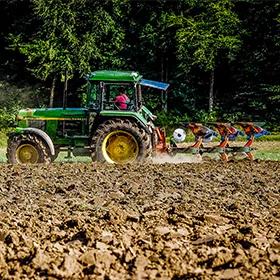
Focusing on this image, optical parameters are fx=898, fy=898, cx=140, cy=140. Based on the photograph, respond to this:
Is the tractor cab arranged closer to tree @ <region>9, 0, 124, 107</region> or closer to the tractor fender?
the tractor fender

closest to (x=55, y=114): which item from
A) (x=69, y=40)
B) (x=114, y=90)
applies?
(x=114, y=90)

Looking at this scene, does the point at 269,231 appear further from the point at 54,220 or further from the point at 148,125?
the point at 148,125

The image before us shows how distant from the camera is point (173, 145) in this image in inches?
750

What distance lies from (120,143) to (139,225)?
356 inches

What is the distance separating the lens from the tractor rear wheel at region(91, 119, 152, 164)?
17.3m

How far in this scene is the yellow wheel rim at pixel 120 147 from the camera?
17.5 m

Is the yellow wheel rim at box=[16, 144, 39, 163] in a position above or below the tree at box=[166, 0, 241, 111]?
below

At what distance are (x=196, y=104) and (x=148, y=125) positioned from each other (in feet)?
67.9

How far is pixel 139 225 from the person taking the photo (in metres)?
8.65

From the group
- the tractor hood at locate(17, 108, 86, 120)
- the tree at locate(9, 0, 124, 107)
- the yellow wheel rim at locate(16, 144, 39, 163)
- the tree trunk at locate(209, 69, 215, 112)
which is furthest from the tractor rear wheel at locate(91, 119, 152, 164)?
the tree trunk at locate(209, 69, 215, 112)

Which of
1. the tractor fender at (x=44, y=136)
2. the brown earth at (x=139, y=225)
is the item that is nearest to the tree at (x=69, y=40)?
the tractor fender at (x=44, y=136)

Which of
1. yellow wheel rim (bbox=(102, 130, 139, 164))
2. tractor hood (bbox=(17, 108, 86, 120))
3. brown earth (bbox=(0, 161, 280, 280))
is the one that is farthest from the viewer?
tractor hood (bbox=(17, 108, 86, 120))

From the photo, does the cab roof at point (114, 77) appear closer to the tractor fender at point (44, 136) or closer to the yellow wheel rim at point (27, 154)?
the tractor fender at point (44, 136)

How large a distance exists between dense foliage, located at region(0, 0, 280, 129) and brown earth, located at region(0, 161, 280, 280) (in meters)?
21.4
